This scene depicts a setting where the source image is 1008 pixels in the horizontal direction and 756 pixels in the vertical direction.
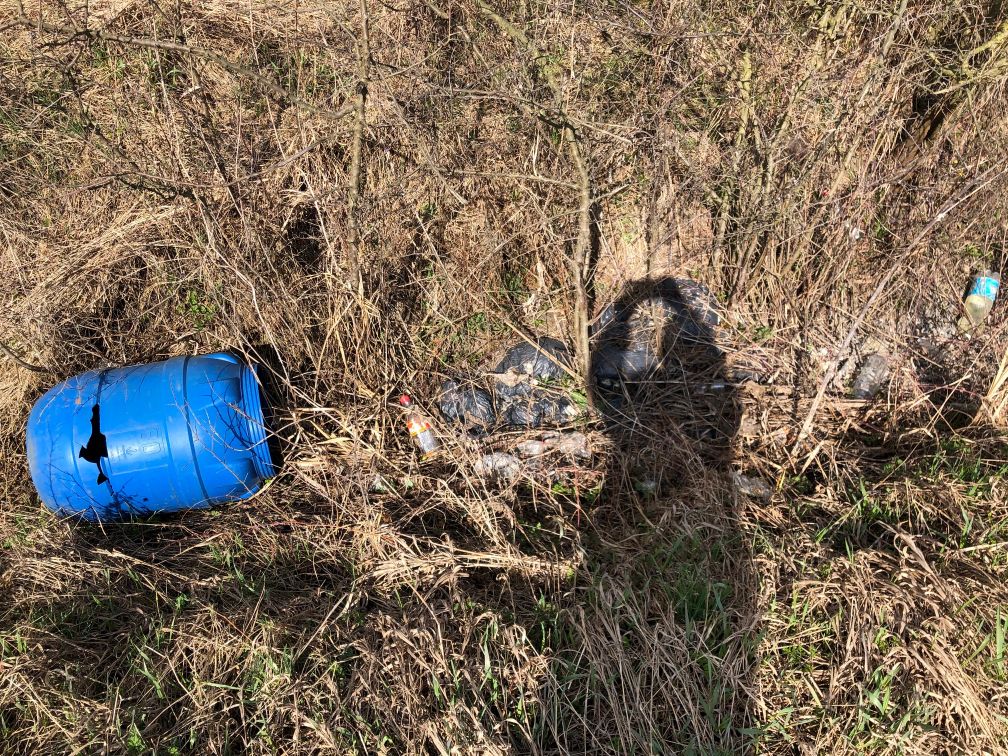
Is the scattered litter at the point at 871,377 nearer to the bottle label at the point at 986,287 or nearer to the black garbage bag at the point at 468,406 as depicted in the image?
the bottle label at the point at 986,287

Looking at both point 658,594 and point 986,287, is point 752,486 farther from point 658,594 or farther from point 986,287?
point 986,287

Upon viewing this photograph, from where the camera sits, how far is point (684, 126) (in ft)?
10.9

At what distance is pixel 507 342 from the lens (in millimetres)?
3268

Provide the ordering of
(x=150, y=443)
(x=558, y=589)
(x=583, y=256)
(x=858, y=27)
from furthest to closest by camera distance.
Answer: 1. (x=858, y=27)
2. (x=583, y=256)
3. (x=150, y=443)
4. (x=558, y=589)

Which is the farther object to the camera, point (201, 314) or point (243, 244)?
point (201, 314)

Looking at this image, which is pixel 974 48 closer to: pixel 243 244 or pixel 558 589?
pixel 558 589

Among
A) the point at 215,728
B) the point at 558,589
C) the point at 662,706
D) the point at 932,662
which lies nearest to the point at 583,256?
the point at 558,589

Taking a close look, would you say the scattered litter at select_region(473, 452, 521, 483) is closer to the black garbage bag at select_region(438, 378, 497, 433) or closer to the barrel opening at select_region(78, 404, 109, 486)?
the black garbage bag at select_region(438, 378, 497, 433)

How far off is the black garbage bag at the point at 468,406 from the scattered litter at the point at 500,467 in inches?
7.6

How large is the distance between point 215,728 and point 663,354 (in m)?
2.32

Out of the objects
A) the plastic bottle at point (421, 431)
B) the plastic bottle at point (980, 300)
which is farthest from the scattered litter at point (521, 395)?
the plastic bottle at point (980, 300)

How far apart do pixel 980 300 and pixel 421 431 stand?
2.78 meters

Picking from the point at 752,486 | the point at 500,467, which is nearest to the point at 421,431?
the point at 500,467

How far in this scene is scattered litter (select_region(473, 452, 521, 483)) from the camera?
107 inches
